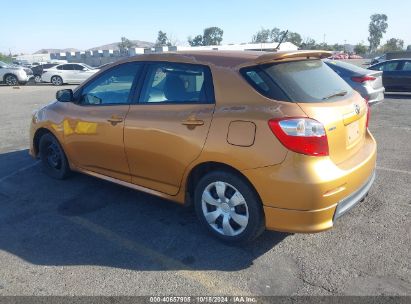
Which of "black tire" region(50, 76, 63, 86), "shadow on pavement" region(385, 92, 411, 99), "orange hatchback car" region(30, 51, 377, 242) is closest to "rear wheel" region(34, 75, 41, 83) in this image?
"black tire" region(50, 76, 63, 86)

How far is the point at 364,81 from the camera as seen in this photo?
30.1 feet

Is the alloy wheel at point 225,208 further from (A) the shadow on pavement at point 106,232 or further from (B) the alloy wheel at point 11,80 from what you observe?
(B) the alloy wheel at point 11,80

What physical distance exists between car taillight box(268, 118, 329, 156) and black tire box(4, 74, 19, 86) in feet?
87.0

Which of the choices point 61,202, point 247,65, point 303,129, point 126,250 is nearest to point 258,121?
point 303,129

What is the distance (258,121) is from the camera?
9.62ft

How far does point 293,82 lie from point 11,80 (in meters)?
26.7

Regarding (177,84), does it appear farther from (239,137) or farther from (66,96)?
(66,96)

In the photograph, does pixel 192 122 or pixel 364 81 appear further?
pixel 364 81

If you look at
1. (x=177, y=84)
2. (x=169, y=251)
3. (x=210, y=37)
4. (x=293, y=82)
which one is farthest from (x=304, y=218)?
(x=210, y=37)

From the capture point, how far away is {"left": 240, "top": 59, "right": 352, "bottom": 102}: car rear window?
3.00 m

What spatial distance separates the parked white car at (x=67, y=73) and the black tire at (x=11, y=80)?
1.89m

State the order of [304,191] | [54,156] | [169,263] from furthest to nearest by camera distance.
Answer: [54,156] < [169,263] < [304,191]

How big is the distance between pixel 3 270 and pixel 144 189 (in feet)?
4.80

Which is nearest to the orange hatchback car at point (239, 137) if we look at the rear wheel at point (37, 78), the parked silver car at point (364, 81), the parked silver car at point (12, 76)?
the parked silver car at point (364, 81)
